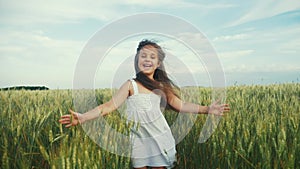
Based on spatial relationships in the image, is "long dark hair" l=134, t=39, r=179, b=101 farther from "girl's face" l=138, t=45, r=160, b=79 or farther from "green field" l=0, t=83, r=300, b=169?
"green field" l=0, t=83, r=300, b=169

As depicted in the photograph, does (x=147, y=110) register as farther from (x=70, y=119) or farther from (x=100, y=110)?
(x=70, y=119)

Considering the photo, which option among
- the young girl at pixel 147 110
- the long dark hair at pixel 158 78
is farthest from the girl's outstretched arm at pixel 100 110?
the long dark hair at pixel 158 78

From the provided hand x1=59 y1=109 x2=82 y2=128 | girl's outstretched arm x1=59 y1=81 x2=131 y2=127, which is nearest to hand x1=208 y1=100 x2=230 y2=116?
girl's outstretched arm x1=59 y1=81 x2=131 y2=127

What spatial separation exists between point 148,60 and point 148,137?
0.57m

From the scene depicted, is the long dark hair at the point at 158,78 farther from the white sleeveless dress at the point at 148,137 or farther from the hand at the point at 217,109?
the hand at the point at 217,109

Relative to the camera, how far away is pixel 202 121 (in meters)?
3.06

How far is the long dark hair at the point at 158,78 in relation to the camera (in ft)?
9.00

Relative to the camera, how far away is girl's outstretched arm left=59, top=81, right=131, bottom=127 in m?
2.30

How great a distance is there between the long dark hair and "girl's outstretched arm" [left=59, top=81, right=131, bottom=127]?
0.39 ft

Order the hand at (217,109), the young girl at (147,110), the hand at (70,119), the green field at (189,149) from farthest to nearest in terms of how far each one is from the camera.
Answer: the hand at (217,109), the young girl at (147,110), the hand at (70,119), the green field at (189,149)

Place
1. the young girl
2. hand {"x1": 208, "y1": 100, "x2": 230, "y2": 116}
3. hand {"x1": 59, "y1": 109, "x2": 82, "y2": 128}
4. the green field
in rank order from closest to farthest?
1. the green field
2. hand {"x1": 59, "y1": 109, "x2": 82, "y2": 128}
3. the young girl
4. hand {"x1": 208, "y1": 100, "x2": 230, "y2": 116}

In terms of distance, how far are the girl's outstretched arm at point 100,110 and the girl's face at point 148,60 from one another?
0.54ft

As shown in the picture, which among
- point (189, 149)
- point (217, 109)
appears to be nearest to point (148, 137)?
point (189, 149)

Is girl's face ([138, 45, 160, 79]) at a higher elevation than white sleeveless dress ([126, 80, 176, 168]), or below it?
higher
